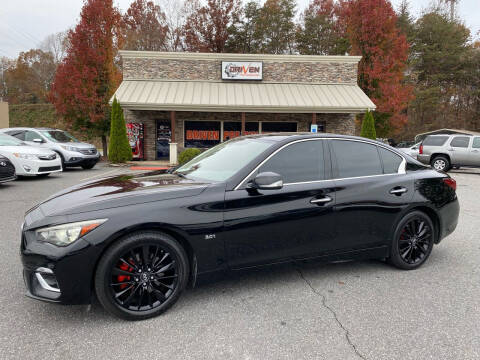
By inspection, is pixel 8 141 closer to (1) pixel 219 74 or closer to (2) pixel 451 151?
(1) pixel 219 74

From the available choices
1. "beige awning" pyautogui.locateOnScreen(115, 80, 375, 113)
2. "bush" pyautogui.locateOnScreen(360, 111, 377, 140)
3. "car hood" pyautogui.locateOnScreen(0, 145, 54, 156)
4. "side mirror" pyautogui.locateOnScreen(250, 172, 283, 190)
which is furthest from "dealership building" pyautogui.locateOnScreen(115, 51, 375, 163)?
"side mirror" pyautogui.locateOnScreen(250, 172, 283, 190)

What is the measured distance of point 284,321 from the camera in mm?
2797

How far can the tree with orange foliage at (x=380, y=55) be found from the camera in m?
22.3

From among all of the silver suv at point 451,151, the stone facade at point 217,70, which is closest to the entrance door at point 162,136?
the stone facade at point 217,70

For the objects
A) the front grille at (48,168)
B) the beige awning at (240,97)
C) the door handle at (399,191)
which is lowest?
the front grille at (48,168)

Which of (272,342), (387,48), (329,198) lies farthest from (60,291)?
(387,48)

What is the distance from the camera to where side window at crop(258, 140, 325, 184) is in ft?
10.9

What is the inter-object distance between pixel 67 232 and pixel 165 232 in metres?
0.75

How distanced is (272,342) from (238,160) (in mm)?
1723

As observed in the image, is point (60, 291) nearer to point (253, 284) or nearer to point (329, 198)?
point (253, 284)

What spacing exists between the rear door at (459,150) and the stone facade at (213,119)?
5.74 m

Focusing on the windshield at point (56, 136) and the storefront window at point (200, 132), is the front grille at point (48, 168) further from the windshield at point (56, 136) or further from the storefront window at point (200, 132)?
the storefront window at point (200, 132)

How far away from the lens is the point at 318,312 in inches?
116

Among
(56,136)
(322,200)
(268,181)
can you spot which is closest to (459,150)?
(322,200)
